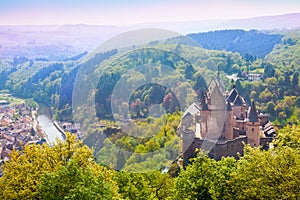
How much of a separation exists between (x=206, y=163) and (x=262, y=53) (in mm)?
66821

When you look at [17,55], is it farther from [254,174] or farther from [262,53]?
[254,174]

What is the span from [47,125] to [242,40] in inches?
2234

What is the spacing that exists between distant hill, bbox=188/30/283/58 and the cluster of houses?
39.9m

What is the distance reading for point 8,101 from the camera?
2053 inches

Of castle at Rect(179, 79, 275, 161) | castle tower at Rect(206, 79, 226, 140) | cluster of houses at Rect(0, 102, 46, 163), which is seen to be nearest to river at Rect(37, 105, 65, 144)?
cluster of houses at Rect(0, 102, 46, 163)

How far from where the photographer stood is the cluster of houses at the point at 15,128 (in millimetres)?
27594

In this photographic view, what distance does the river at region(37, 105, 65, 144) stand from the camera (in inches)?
1251

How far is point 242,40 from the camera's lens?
8131 centimetres

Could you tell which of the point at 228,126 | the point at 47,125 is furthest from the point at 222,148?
the point at 47,125

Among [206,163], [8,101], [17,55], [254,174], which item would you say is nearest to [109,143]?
[206,163]

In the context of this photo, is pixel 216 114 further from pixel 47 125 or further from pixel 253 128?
pixel 47 125

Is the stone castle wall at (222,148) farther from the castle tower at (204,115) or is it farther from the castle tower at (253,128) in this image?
the castle tower at (204,115)

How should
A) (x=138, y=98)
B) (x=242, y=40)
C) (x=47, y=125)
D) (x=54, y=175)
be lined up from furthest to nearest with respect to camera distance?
1. (x=242, y=40)
2. (x=47, y=125)
3. (x=138, y=98)
4. (x=54, y=175)

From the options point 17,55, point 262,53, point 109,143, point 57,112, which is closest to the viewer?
point 109,143
